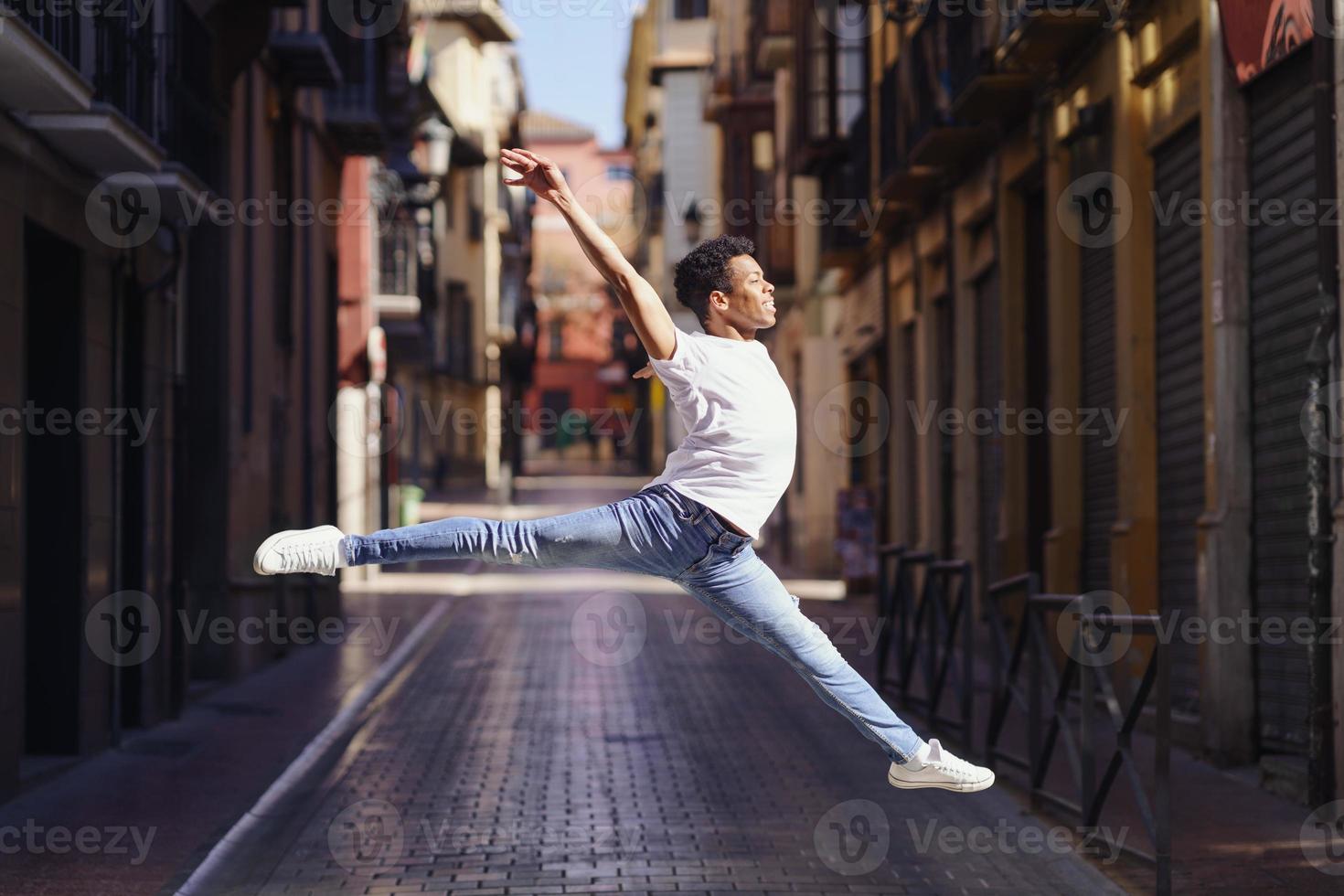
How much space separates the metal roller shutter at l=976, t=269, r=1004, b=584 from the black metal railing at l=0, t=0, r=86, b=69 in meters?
9.73

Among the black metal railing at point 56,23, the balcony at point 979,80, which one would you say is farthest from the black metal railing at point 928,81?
the black metal railing at point 56,23

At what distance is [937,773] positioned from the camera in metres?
5.88

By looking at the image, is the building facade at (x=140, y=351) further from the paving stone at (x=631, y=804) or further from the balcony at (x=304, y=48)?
the paving stone at (x=631, y=804)

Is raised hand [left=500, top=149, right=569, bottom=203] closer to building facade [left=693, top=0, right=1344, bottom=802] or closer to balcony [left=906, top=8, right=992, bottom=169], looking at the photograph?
building facade [left=693, top=0, right=1344, bottom=802]

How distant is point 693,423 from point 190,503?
1096cm

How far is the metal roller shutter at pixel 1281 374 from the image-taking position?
10.2m

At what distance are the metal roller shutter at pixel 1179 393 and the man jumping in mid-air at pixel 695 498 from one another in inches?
278

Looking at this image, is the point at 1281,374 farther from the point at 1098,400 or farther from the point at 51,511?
the point at 51,511

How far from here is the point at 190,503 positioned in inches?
618

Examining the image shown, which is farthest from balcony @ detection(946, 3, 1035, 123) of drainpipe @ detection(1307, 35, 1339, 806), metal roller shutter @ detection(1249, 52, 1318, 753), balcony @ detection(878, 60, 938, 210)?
A: drainpipe @ detection(1307, 35, 1339, 806)

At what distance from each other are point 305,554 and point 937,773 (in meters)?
2.04

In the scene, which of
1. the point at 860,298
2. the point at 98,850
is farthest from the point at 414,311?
the point at 98,850

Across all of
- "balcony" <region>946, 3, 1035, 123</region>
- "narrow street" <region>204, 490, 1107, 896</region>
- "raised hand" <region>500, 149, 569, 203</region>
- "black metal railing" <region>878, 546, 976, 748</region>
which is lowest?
"narrow street" <region>204, 490, 1107, 896</region>

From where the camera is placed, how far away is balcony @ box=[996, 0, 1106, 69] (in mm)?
14125
